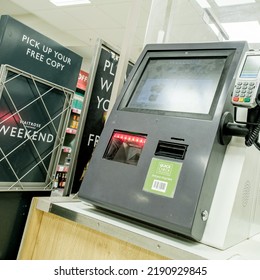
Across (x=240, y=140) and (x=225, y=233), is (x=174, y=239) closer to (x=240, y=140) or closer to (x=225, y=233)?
(x=225, y=233)

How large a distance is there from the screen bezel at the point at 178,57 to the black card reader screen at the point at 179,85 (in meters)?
0.01

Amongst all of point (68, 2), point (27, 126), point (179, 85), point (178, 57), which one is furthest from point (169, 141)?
point (68, 2)

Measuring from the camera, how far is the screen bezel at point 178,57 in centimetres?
92

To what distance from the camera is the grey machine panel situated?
81cm

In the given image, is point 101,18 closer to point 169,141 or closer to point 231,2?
point 231,2

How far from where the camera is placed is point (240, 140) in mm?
912

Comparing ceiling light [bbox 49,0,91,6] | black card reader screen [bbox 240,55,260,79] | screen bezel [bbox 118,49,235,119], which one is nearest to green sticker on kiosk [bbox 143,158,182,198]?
A: screen bezel [bbox 118,49,235,119]

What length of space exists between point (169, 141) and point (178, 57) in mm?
387

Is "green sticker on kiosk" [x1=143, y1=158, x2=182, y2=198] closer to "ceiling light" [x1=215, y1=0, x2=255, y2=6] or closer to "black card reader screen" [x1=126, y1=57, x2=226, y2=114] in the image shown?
"black card reader screen" [x1=126, y1=57, x2=226, y2=114]

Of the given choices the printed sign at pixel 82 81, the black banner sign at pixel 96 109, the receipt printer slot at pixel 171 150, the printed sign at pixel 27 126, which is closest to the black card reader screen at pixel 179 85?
the receipt printer slot at pixel 171 150

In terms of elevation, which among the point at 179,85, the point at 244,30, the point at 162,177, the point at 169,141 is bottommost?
the point at 162,177

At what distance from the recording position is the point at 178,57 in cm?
111
